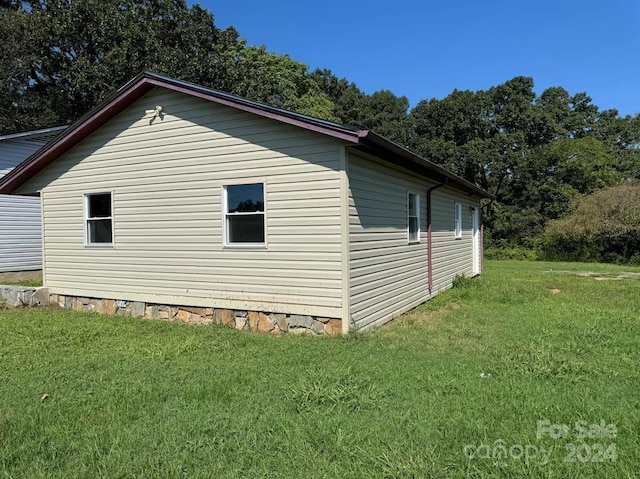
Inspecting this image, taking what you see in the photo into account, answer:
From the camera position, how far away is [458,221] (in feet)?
41.3

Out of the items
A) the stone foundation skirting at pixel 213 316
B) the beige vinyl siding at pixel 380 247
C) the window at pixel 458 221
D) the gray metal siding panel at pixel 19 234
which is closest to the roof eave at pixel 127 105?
the beige vinyl siding at pixel 380 247

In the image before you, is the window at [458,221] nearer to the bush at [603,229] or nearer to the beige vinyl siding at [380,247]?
the beige vinyl siding at [380,247]

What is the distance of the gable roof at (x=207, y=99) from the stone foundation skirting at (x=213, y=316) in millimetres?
2600

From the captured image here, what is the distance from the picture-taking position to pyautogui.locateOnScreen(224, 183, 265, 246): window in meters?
6.99

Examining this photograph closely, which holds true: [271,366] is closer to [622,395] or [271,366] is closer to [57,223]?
[622,395]

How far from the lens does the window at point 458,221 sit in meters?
12.3

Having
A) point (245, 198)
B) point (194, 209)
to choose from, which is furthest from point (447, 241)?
point (194, 209)

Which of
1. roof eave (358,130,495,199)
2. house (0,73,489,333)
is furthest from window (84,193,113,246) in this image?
roof eave (358,130,495,199)

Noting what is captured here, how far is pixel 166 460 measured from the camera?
9.44ft

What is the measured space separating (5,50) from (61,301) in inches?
695

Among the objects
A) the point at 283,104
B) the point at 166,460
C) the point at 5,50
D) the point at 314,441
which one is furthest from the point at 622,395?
the point at 283,104

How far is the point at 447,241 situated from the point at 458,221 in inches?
63.1

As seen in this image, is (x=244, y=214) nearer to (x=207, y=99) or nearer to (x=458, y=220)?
(x=207, y=99)

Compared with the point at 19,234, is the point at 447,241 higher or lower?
lower
